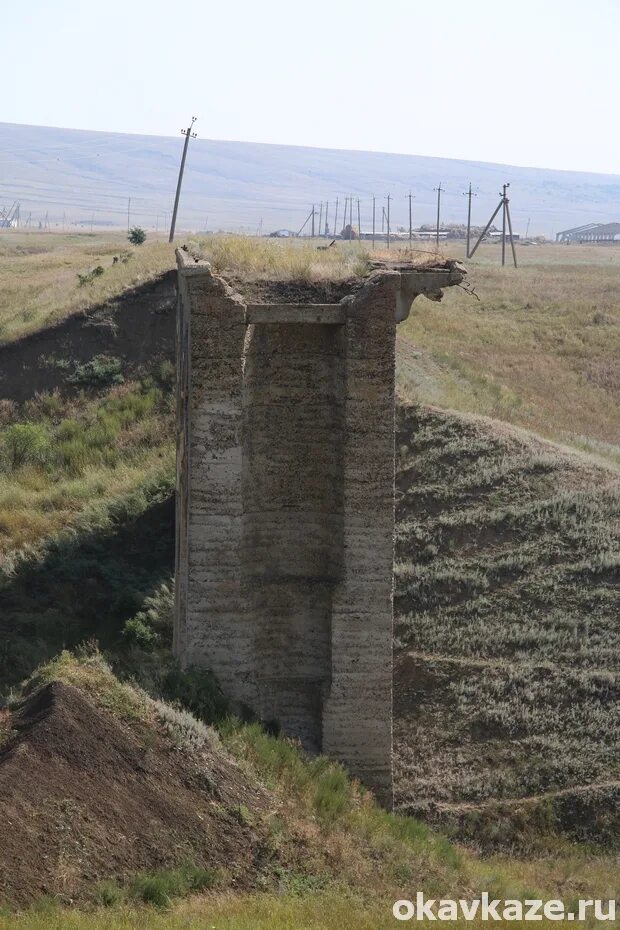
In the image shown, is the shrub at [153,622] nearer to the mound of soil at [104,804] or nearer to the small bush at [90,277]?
the mound of soil at [104,804]

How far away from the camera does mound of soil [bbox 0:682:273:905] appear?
34.8ft

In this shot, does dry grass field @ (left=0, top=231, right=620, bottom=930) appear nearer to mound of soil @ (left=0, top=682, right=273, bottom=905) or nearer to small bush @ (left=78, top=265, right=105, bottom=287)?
mound of soil @ (left=0, top=682, right=273, bottom=905)

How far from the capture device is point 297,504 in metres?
14.5

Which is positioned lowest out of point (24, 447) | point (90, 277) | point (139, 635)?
point (139, 635)

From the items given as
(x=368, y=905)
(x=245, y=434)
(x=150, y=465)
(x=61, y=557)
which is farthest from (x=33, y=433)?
(x=368, y=905)

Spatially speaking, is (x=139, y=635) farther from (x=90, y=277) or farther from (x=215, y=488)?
(x=90, y=277)

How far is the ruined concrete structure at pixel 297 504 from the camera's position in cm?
1377

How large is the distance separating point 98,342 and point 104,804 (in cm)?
2151

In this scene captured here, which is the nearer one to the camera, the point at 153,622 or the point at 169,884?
the point at 169,884

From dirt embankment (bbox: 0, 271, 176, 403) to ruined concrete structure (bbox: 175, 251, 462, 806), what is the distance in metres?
16.3

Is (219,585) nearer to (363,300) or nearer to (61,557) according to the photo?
(363,300)

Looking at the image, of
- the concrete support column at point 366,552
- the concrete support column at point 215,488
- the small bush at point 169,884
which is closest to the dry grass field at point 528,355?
the concrete support column at point 366,552

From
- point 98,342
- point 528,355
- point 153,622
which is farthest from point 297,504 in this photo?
point 528,355

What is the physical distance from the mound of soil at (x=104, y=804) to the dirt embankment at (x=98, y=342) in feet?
61.6
